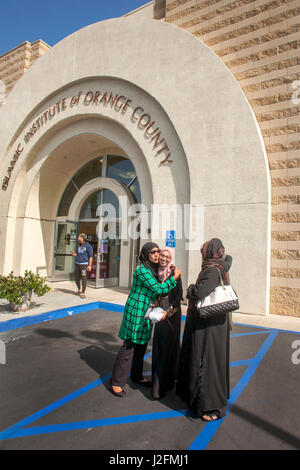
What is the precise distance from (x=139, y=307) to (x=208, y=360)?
0.90 meters

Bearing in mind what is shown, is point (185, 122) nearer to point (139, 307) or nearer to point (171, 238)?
point (171, 238)

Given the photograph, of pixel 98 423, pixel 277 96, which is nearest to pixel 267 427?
pixel 98 423

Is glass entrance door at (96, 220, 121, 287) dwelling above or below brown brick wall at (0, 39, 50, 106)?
below

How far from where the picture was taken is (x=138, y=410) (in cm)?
286

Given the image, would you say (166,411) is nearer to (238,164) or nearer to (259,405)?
(259,405)

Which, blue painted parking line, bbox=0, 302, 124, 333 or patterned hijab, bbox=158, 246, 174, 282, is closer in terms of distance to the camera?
patterned hijab, bbox=158, 246, 174, 282

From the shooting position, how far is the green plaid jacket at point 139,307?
3051 mm

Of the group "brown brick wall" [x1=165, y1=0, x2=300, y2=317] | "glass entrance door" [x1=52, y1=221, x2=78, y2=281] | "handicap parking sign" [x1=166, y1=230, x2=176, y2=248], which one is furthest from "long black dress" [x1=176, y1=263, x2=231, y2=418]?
"glass entrance door" [x1=52, y1=221, x2=78, y2=281]

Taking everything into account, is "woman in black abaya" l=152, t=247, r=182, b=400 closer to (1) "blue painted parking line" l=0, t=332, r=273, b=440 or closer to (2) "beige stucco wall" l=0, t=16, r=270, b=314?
(1) "blue painted parking line" l=0, t=332, r=273, b=440

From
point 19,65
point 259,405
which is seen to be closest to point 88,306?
point 259,405

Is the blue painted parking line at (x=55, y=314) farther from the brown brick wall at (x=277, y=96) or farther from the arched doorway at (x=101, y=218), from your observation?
the brown brick wall at (x=277, y=96)

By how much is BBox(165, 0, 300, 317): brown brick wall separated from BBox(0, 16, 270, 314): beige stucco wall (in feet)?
1.39

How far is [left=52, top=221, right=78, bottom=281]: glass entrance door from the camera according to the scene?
1184cm

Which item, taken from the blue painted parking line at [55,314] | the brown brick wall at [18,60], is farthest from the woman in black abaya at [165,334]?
the brown brick wall at [18,60]
